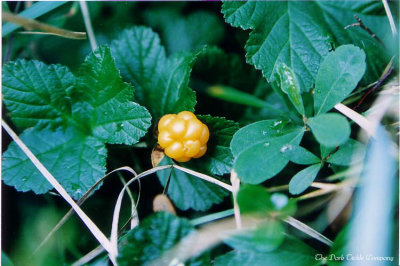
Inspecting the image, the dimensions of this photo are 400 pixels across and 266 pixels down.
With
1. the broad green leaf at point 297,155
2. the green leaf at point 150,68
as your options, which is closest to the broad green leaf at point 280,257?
the broad green leaf at point 297,155

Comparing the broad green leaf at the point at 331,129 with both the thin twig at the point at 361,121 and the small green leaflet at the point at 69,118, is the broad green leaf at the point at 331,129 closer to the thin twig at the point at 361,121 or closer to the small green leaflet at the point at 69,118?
the thin twig at the point at 361,121

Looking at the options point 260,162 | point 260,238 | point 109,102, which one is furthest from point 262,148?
point 109,102

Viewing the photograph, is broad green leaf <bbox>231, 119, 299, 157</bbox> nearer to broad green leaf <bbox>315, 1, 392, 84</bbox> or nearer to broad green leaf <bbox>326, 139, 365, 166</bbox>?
broad green leaf <bbox>326, 139, 365, 166</bbox>

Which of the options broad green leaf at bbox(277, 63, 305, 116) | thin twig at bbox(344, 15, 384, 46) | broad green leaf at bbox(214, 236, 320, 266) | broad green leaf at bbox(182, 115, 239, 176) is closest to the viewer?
broad green leaf at bbox(214, 236, 320, 266)

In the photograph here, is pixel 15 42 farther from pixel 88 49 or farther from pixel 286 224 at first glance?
pixel 286 224

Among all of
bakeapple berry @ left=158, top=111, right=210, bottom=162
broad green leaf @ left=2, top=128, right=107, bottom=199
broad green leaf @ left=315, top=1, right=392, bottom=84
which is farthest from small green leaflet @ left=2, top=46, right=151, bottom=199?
broad green leaf @ left=315, top=1, right=392, bottom=84

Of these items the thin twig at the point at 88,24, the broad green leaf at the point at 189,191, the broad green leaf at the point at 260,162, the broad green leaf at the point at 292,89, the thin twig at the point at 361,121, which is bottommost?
the broad green leaf at the point at 189,191
